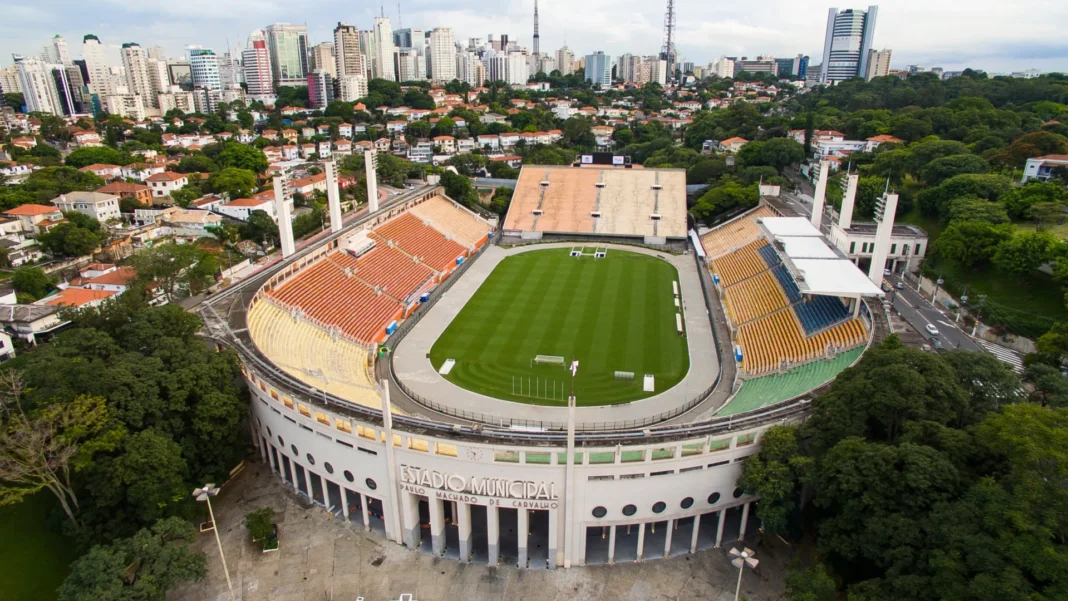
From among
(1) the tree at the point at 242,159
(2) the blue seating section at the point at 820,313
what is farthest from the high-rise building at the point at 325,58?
(2) the blue seating section at the point at 820,313

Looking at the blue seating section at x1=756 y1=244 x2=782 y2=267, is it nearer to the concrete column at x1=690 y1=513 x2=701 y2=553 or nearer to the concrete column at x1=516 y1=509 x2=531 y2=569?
the concrete column at x1=690 y1=513 x2=701 y2=553

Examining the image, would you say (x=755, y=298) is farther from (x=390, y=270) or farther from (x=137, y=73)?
(x=137, y=73)

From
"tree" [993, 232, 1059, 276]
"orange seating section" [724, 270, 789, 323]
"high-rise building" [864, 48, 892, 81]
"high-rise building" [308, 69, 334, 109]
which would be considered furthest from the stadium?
"high-rise building" [864, 48, 892, 81]

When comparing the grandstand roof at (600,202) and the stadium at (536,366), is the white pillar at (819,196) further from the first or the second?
the grandstand roof at (600,202)

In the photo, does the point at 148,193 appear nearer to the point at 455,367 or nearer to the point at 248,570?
the point at 455,367

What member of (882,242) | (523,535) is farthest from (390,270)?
(882,242)
